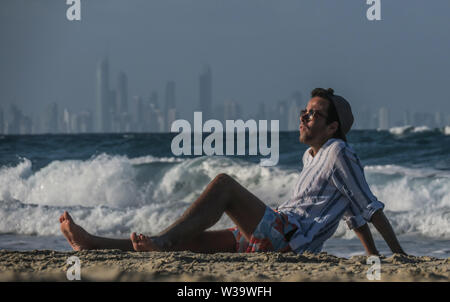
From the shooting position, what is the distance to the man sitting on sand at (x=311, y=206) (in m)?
3.01

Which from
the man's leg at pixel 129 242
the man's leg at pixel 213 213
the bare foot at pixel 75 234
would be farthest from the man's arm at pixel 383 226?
the bare foot at pixel 75 234

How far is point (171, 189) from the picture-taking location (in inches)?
496

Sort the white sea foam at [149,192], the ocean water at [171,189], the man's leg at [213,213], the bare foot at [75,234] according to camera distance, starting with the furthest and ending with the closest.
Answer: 1. the white sea foam at [149,192]
2. the ocean water at [171,189]
3. the bare foot at [75,234]
4. the man's leg at [213,213]

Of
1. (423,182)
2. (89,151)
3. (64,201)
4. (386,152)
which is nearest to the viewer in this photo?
(423,182)

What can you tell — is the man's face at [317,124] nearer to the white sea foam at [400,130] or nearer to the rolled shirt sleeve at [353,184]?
the rolled shirt sleeve at [353,184]

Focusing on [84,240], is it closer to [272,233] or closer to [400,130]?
[272,233]

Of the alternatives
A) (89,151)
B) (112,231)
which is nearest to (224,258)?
(112,231)

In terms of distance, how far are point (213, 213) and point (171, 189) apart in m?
9.62

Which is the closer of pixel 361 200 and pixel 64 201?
pixel 361 200

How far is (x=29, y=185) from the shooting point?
1301 cm

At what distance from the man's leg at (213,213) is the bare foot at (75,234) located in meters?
0.47
